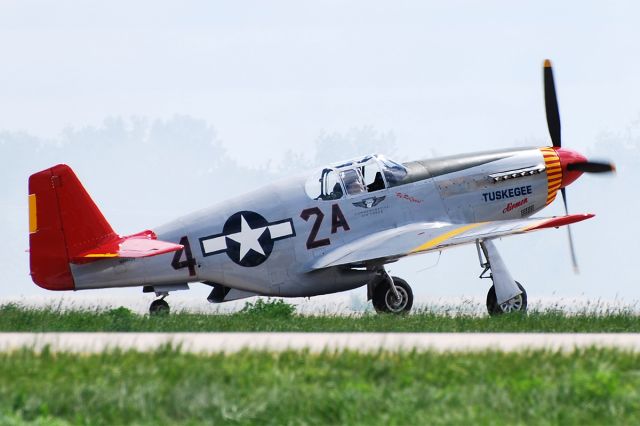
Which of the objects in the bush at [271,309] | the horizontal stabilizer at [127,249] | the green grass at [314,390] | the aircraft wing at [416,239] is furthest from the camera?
the aircraft wing at [416,239]

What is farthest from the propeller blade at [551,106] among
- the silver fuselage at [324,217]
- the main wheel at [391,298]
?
the main wheel at [391,298]

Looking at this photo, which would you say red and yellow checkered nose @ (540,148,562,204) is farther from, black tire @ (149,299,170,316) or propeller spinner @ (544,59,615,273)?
black tire @ (149,299,170,316)

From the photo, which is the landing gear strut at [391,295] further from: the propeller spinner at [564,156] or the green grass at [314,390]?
the green grass at [314,390]

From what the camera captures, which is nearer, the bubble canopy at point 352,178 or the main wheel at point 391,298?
the bubble canopy at point 352,178

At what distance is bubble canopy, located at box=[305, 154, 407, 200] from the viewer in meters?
22.4

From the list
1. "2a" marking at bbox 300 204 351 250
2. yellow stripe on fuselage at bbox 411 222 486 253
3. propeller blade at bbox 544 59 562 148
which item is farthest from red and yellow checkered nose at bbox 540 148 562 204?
"2a" marking at bbox 300 204 351 250

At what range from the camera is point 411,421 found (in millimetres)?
10484

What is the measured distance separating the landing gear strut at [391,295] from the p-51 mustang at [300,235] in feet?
0.05

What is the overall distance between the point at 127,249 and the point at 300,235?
2.90m

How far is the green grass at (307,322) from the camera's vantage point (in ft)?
56.4

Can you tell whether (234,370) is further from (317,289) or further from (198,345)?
(317,289)

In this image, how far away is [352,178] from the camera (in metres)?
22.6

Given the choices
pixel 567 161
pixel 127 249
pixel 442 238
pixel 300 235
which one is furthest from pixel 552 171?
pixel 127 249

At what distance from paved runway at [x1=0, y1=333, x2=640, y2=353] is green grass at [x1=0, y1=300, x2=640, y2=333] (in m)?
1.41
